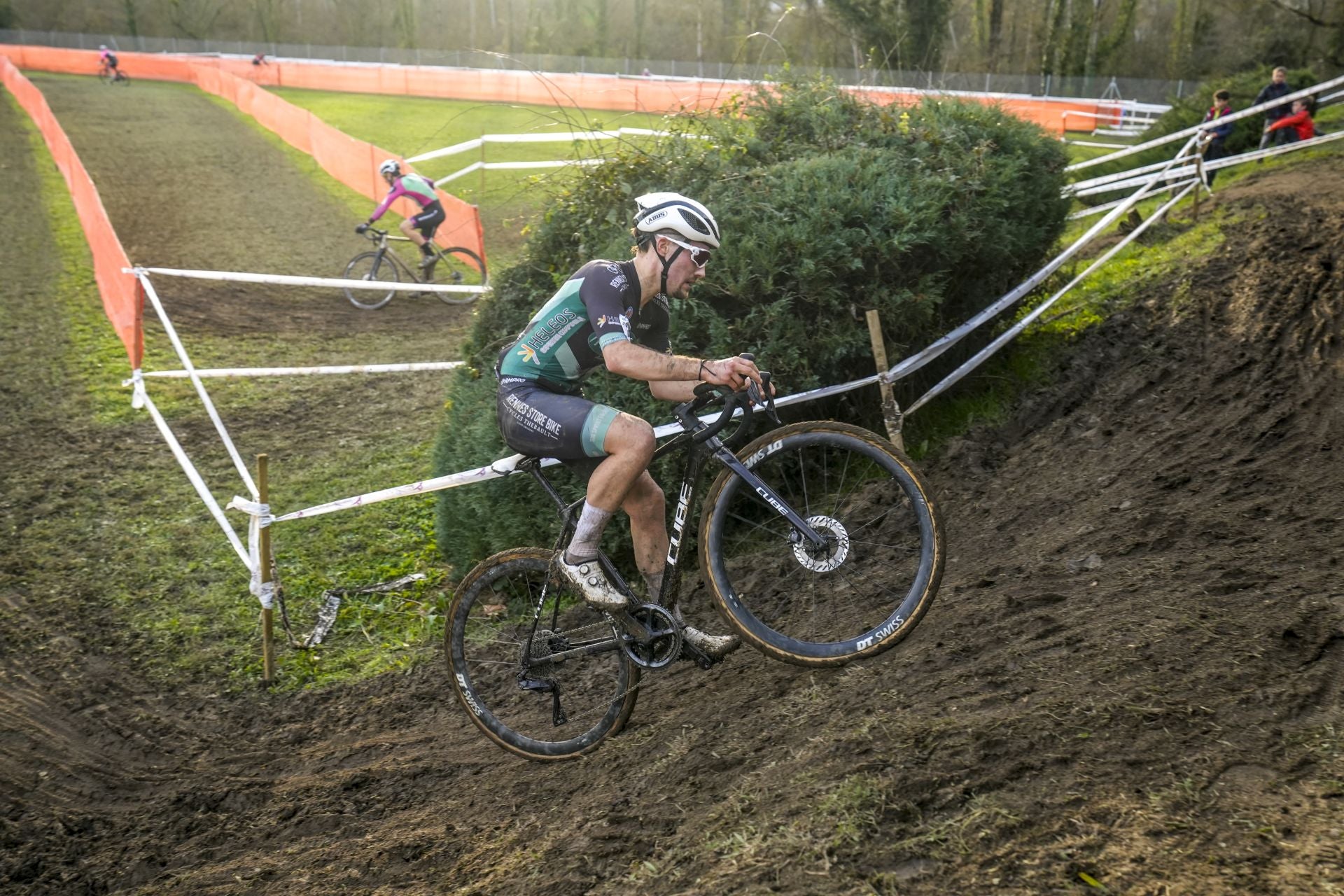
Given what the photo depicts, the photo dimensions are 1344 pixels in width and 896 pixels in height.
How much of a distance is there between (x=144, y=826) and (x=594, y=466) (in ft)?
9.18

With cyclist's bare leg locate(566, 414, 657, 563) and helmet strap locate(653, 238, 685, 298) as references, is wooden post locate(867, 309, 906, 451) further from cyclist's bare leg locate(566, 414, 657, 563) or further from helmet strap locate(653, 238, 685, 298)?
cyclist's bare leg locate(566, 414, 657, 563)

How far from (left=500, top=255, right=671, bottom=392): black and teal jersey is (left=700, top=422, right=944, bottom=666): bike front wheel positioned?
72 cm

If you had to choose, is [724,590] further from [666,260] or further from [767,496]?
[666,260]

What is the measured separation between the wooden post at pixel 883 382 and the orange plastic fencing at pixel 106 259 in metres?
8.66

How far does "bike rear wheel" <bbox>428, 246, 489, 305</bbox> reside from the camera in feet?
58.1

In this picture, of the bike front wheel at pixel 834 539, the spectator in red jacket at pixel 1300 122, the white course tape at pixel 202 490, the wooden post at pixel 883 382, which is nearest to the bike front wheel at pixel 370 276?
the white course tape at pixel 202 490

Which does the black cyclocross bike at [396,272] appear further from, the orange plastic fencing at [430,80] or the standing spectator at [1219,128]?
the orange plastic fencing at [430,80]

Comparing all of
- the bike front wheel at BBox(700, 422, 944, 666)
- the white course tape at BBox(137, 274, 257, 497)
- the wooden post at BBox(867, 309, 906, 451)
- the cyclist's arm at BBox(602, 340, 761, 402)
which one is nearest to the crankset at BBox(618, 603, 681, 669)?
the bike front wheel at BBox(700, 422, 944, 666)

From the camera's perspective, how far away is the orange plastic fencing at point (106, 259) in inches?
479

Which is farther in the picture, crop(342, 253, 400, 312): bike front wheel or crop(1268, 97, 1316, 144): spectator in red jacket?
crop(342, 253, 400, 312): bike front wheel

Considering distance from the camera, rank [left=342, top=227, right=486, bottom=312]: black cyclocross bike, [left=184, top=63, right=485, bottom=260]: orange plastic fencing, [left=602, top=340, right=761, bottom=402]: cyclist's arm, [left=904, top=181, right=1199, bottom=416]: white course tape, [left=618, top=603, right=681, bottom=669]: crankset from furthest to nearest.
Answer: [left=184, top=63, right=485, bottom=260]: orange plastic fencing
[left=342, top=227, right=486, bottom=312]: black cyclocross bike
[left=904, top=181, right=1199, bottom=416]: white course tape
[left=618, top=603, right=681, bottom=669]: crankset
[left=602, top=340, right=761, bottom=402]: cyclist's arm

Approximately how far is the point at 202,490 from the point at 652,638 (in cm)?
567

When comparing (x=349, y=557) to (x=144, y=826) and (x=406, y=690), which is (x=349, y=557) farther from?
(x=144, y=826)

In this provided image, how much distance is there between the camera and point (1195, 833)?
2973 mm
